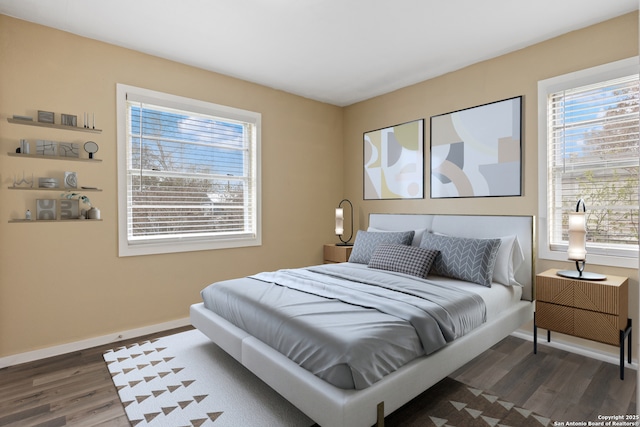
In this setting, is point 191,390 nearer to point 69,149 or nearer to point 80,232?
point 80,232

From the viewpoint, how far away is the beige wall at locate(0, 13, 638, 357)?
8.96ft

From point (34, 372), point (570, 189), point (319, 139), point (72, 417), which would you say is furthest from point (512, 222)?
point (34, 372)

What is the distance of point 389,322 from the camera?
1923 mm

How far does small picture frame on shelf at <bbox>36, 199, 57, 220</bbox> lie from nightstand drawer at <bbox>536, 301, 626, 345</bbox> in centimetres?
407

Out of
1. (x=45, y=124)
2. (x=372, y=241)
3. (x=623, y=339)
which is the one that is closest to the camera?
(x=623, y=339)

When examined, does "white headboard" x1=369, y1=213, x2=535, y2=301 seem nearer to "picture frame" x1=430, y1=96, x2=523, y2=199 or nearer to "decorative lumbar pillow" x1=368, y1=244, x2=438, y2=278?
"picture frame" x1=430, y1=96, x2=523, y2=199

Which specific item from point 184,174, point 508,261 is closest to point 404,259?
point 508,261

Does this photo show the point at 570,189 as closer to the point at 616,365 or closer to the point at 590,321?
the point at 590,321

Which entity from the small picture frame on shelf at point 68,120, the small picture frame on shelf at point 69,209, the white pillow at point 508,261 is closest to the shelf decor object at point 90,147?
the small picture frame on shelf at point 68,120

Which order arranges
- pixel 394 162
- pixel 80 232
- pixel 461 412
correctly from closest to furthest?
pixel 461 412, pixel 80 232, pixel 394 162

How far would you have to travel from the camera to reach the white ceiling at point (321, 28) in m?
2.57

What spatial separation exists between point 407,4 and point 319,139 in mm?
2394

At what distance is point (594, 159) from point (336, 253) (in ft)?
9.33

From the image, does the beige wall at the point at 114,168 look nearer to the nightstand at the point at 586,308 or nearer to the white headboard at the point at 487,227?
the white headboard at the point at 487,227
